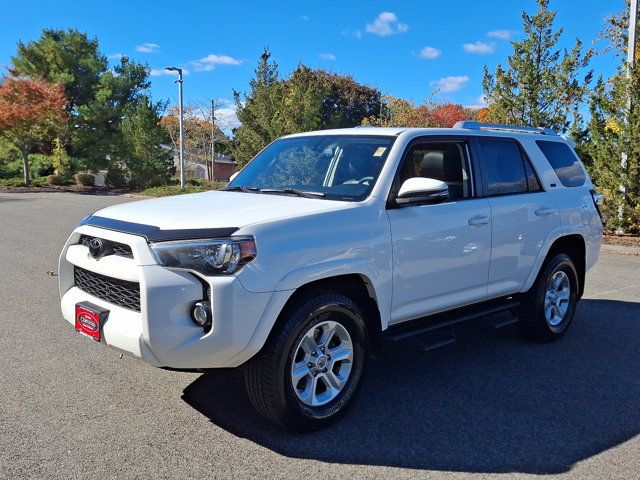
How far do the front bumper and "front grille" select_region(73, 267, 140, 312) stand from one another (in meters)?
0.10

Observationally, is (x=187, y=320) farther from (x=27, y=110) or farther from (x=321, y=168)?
(x=27, y=110)

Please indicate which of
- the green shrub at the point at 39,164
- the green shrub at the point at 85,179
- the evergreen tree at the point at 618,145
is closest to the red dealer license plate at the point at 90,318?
the evergreen tree at the point at 618,145

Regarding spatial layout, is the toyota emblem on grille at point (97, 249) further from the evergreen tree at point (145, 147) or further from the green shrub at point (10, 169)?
the green shrub at point (10, 169)

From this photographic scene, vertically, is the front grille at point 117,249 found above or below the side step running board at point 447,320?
above

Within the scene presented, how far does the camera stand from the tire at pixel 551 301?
17.5ft

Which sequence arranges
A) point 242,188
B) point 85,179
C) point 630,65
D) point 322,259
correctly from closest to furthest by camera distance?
point 322,259
point 242,188
point 630,65
point 85,179

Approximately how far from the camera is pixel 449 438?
A: 355cm

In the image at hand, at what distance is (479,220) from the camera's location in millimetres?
4543

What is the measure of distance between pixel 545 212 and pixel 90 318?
13.0ft

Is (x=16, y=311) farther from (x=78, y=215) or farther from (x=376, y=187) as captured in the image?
(x=78, y=215)

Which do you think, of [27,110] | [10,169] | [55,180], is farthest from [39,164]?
[27,110]

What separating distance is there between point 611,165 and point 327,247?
38.7ft

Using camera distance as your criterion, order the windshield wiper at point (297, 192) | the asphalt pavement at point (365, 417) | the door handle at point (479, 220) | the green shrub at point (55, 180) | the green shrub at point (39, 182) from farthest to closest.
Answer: the green shrub at point (55, 180)
the green shrub at point (39, 182)
the door handle at point (479, 220)
the windshield wiper at point (297, 192)
the asphalt pavement at point (365, 417)

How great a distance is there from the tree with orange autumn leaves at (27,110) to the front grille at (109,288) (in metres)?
33.3
